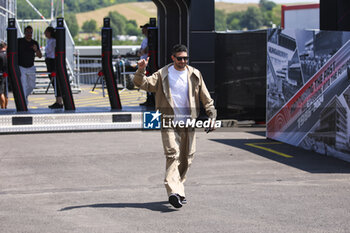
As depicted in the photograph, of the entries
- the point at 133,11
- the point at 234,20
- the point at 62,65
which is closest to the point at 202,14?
the point at 62,65

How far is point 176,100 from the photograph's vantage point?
7.50 metres

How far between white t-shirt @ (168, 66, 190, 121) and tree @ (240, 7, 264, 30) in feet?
433

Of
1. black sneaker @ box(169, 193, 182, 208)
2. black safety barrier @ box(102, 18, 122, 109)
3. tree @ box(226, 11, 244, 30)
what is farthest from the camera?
tree @ box(226, 11, 244, 30)

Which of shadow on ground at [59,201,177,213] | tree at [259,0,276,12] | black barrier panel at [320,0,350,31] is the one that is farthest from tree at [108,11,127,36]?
shadow on ground at [59,201,177,213]

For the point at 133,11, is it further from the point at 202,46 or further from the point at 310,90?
the point at 310,90

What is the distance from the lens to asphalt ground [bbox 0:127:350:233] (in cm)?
655

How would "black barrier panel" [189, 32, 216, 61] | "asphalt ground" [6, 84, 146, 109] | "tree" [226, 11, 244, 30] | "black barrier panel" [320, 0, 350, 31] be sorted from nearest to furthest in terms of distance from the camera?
1. "black barrier panel" [320, 0, 350, 31]
2. "black barrier panel" [189, 32, 216, 61]
3. "asphalt ground" [6, 84, 146, 109]
4. "tree" [226, 11, 244, 30]

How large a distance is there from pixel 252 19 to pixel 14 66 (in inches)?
5154

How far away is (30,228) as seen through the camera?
636cm

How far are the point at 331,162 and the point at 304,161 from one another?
0.42m

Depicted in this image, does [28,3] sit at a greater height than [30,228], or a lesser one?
greater

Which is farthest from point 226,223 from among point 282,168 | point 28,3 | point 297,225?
point 28,3

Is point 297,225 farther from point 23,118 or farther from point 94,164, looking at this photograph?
point 23,118

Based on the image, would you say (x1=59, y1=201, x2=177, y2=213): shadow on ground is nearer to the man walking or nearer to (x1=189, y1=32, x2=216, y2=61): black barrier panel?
the man walking
